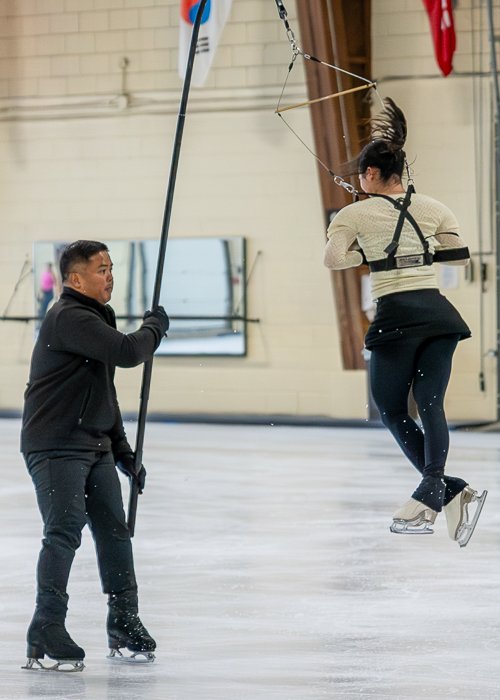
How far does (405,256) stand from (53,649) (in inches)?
67.8

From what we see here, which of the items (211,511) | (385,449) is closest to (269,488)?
(211,511)

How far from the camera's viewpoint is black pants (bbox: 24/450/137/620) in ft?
15.3

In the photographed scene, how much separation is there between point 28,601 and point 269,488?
4224 mm

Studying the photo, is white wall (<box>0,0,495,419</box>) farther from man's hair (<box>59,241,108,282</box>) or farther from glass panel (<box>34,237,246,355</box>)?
man's hair (<box>59,241,108,282</box>)

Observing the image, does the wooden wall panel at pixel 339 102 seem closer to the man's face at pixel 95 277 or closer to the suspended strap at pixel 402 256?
the man's face at pixel 95 277

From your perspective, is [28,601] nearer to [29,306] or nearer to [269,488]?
[269,488]

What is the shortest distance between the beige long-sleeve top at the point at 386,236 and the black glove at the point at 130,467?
0.95 metres

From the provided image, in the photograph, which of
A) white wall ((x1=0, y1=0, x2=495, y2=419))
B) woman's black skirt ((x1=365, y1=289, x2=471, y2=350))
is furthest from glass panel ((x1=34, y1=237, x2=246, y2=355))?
woman's black skirt ((x1=365, y1=289, x2=471, y2=350))

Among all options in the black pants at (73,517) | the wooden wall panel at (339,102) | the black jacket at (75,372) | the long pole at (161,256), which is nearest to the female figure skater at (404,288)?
the long pole at (161,256)

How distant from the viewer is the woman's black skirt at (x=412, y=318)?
4.55 m

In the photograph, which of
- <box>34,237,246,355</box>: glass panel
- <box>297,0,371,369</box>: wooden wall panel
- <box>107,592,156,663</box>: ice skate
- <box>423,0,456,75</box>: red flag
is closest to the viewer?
<box>107,592,156,663</box>: ice skate

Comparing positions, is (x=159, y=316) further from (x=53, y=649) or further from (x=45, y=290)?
(x=45, y=290)

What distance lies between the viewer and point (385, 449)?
12906 mm

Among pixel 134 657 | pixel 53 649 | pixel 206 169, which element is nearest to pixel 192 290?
pixel 206 169
